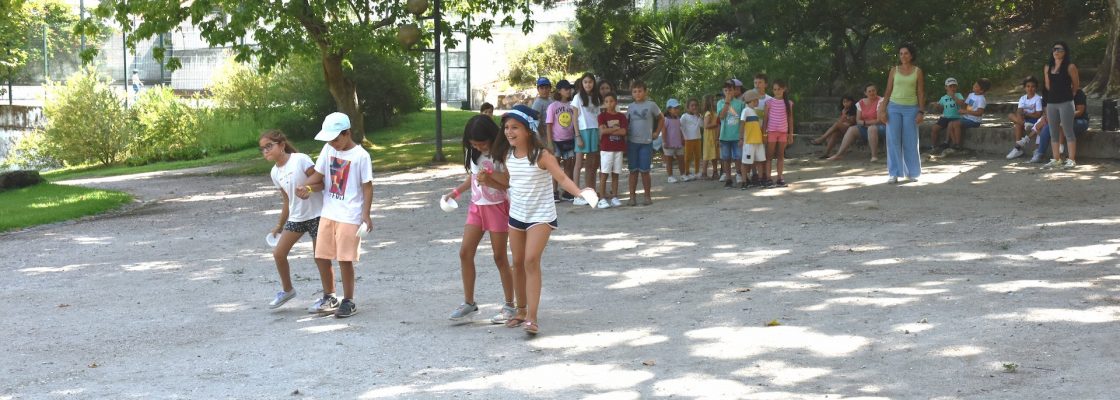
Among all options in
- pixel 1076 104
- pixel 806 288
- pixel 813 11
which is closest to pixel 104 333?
pixel 806 288

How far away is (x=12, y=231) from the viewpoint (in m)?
14.8

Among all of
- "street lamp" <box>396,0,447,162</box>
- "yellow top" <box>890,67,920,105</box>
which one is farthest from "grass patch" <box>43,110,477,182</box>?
"yellow top" <box>890,67,920,105</box>

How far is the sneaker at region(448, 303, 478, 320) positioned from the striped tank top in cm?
88

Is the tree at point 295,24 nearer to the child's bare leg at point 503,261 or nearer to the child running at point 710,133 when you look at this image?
the child running at point 710,133

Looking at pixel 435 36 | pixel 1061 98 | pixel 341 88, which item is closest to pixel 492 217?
pixel 1061 98

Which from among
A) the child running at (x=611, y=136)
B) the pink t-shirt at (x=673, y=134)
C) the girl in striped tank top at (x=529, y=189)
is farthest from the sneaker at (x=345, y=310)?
the pink t-shirt at (x=673, y=134)

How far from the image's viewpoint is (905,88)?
14102 millimetres

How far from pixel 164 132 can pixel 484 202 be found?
2624cm

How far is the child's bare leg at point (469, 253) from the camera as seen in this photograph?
7.61 metres

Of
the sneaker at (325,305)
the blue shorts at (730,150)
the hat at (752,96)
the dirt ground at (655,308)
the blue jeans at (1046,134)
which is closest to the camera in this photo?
the dirt ground at (655,308)

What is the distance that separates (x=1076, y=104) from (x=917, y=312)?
8.86 metres

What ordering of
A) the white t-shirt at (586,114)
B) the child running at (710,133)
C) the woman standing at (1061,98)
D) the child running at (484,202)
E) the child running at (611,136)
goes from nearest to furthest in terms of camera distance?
the child running at (484,202) < the child running at (611,136) < the white t-shirt at (586,114) < the woman standing at (1061,98) < the child running at (710,133)

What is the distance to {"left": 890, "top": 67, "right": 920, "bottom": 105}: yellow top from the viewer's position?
14.0 metres

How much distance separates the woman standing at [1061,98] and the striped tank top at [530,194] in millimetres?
9149
